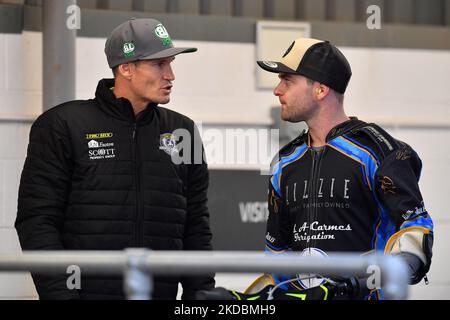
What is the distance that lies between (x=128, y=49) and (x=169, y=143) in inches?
15.3

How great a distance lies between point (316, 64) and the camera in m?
3.85

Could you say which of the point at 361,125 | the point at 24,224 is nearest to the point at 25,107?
the point at 24,224

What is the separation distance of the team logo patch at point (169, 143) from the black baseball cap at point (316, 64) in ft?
1.48

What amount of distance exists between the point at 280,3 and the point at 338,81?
2.73 meters

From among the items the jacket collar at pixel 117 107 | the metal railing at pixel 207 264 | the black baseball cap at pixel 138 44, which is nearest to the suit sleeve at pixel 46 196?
the jacket collar at pixel 117 107

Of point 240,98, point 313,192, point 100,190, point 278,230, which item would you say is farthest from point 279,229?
point 240,98

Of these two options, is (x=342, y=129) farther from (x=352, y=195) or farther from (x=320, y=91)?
(x=352, y=195)

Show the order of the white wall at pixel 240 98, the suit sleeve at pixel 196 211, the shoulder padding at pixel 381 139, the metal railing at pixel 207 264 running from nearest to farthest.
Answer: the metal railing at pixel 207 264 → the shoulder padding at pixel 381 139 → the suit sleeve at pixel 196 211 → the white wall at pixel 240 98

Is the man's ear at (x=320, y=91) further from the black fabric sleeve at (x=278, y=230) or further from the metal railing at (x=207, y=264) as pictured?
the metal railing at (x=207, y=264)

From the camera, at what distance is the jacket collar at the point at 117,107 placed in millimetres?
3881

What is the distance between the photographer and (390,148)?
3609mm

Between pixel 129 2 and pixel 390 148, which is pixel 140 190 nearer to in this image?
pixel 390 148

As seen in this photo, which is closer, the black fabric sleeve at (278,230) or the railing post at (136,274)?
the railing post at (136,274)
